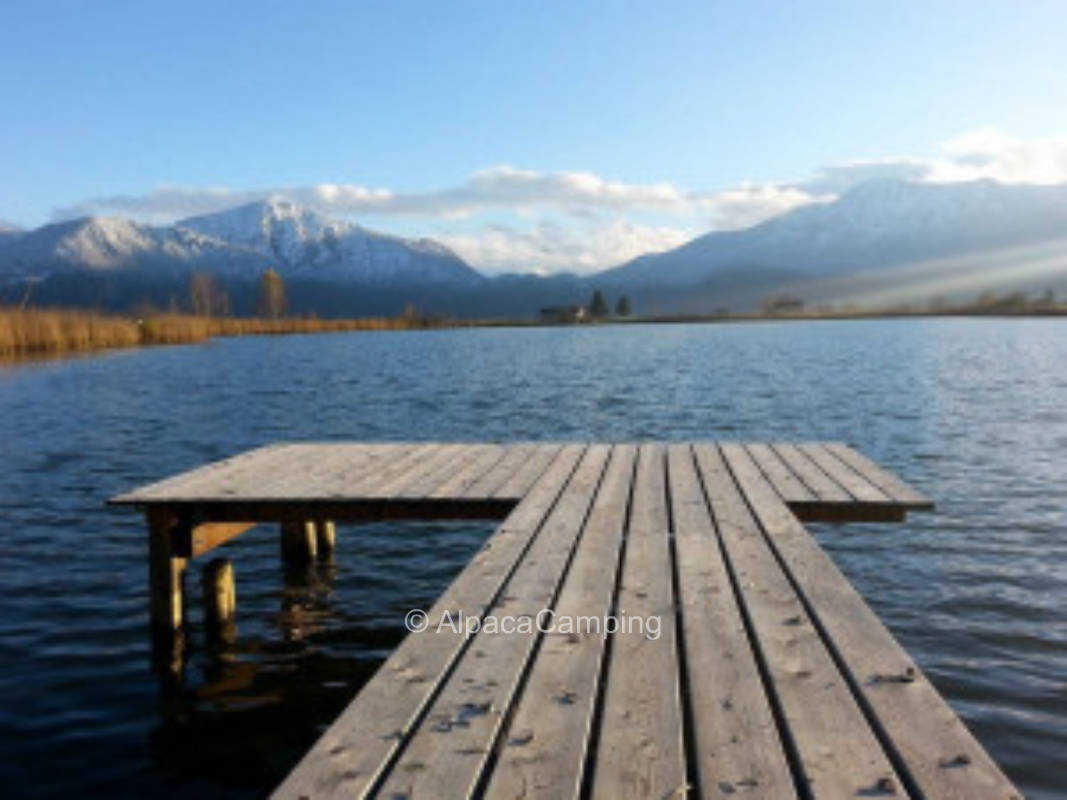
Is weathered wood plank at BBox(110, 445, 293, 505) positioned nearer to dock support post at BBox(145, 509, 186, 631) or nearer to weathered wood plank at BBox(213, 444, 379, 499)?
weathered wood plank at BBox(213, 444, 379, 499)

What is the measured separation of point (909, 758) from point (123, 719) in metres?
5.62

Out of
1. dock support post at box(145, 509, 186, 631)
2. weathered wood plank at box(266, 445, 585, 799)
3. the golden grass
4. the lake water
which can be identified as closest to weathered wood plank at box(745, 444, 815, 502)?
the lake water

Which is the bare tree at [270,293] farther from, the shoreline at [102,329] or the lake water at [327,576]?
the lake water at [327,576]

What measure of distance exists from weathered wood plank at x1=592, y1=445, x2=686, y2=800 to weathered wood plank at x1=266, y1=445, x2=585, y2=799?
70 cm

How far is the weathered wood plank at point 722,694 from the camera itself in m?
2.85

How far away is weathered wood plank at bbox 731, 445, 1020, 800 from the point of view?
282cm

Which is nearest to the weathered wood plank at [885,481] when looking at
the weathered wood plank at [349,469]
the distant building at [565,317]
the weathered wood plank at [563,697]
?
the weathered wood plank at [563,697]

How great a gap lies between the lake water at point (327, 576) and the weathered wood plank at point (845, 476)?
1.29 m

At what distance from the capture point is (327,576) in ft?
32.7

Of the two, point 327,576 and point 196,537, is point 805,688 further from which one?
point 327,576

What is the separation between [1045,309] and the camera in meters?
126

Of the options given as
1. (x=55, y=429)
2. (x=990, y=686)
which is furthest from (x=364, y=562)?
(x=55, y=429)

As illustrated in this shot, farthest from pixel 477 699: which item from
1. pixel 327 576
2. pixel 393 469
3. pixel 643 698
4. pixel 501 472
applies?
pixel 327 576

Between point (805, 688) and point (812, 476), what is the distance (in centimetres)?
518
